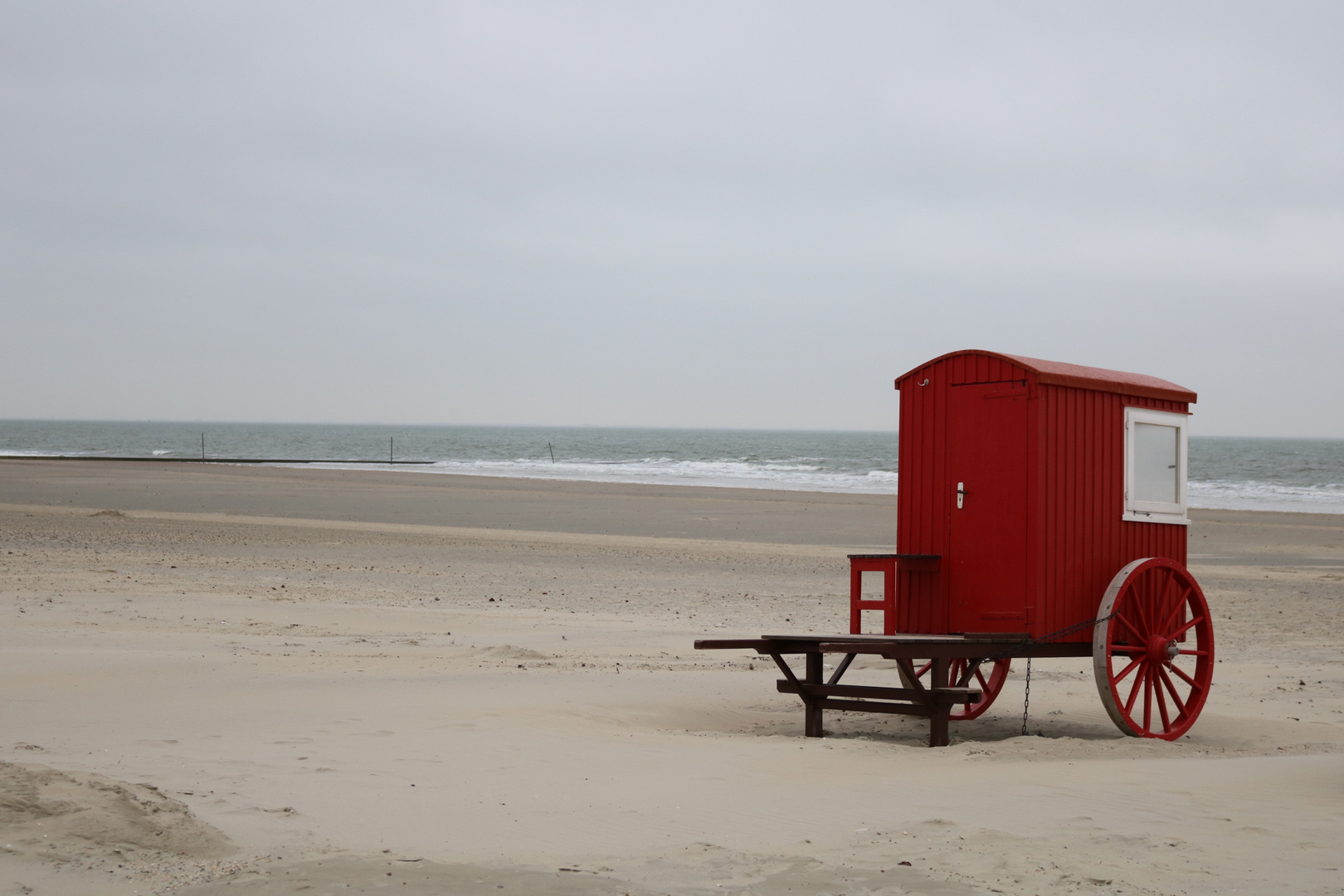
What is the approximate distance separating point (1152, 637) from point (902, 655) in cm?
237

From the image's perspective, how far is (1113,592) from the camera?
840cm

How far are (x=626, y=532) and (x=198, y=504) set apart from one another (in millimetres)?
12389

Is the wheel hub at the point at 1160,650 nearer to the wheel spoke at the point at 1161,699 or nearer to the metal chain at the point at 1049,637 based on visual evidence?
the wheel spoke at the point at 1161,699

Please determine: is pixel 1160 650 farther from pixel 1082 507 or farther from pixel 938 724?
pixel 938 724

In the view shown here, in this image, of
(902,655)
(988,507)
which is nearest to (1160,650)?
(988,507)

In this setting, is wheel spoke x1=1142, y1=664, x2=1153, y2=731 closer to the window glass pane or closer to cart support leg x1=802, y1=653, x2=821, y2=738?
the window glass pane

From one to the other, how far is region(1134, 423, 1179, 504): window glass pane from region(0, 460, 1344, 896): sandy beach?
5.99 feet

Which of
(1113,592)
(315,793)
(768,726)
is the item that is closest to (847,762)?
(768,726)

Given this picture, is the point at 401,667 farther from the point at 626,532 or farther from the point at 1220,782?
the point at 626,532

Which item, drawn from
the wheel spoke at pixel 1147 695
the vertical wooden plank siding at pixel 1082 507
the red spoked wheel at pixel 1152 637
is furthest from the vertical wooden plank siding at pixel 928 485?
the wheel spoke at pixel 1147 695

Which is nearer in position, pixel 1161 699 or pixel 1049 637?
pixel 1049 637

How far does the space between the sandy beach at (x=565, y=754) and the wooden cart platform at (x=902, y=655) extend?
1.08ft

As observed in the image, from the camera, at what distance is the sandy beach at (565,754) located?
4.91 m

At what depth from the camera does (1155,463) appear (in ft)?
30.7
